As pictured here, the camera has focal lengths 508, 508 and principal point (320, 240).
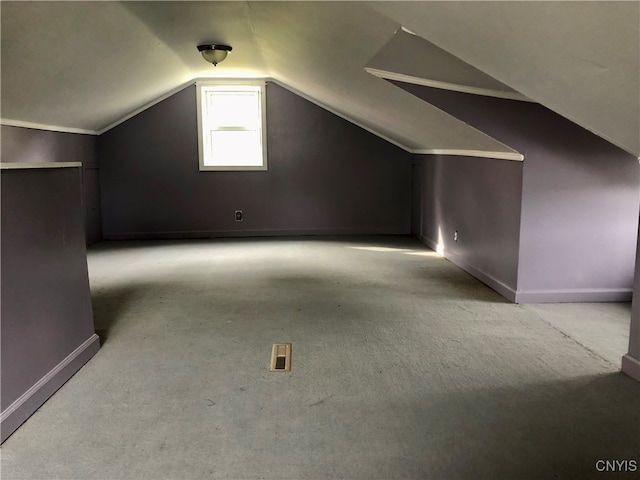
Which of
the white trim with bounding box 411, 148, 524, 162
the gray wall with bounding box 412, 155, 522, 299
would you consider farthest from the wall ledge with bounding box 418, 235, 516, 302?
the white trim with bounding box 411, 148, 524, 162

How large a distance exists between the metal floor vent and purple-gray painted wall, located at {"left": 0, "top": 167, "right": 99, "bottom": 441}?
3.18ft

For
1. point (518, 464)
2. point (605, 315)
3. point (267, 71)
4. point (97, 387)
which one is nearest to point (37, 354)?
point (97, 387)

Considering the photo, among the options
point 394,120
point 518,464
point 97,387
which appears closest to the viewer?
point 518,464

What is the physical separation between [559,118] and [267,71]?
3.50 metres

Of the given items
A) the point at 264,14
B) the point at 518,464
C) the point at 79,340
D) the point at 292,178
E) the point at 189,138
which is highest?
the point at 264,14

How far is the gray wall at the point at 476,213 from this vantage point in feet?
11.9

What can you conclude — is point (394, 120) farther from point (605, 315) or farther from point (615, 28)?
point (615, 28)

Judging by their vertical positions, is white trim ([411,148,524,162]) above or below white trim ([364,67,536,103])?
below

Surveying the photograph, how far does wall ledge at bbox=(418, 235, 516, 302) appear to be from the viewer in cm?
365

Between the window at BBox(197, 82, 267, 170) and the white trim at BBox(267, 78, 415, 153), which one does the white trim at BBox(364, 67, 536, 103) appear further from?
the window at BBox(197, 82, 267, 170)

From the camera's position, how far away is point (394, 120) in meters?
4.83

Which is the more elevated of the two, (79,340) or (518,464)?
(79,340)

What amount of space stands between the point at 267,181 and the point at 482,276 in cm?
335

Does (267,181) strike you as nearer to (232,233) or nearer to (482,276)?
(232,233)
